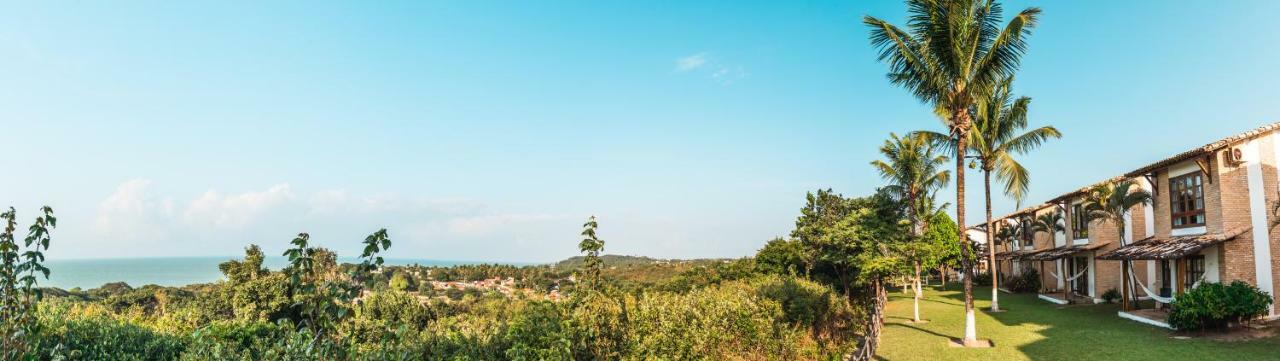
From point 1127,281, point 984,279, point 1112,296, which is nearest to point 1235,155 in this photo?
point 1127,281

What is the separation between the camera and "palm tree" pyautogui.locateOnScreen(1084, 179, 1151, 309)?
68.3ft

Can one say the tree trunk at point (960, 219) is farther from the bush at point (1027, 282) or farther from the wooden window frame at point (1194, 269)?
the bush at point (1027, 282)

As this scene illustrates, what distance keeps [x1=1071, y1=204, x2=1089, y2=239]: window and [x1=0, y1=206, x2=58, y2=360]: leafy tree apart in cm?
3221

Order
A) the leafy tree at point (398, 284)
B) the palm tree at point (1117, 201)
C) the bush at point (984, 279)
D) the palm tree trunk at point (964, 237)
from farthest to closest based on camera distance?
the bush at point (984, 279), the palm tree at point (1117, 201), the leafy tree at point (398, 284), the palm tree trunk at point (964, 237)

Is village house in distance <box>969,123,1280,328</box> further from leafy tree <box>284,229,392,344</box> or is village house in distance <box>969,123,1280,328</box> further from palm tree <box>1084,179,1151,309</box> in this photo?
leafy tree <box>284,229,392,344</box>

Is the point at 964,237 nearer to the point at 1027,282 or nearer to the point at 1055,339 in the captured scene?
the point at 1055,339

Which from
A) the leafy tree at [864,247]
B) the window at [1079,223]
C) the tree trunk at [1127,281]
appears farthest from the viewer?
the window at [1079,223]

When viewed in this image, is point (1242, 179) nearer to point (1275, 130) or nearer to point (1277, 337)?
point (1275, 130)

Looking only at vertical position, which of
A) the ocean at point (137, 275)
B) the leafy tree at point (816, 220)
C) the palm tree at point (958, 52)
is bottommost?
the ocean at point (137, 275)

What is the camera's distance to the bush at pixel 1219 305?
14.6m

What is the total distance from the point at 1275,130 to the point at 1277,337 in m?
5.62

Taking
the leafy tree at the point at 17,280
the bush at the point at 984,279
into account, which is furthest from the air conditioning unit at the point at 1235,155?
the bush at the point at 984,279

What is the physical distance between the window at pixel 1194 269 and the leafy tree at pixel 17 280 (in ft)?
78.3

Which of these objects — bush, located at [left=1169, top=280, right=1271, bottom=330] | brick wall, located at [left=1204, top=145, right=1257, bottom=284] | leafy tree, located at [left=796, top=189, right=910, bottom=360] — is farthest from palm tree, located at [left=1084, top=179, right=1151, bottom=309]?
leafy tree, located at [left=796, top=189, right=910, bottom=360]
